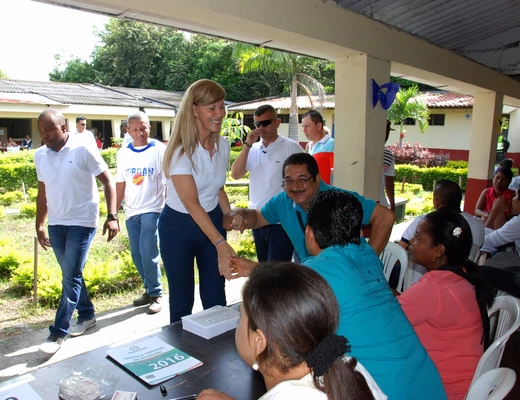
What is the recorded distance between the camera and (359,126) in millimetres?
4086

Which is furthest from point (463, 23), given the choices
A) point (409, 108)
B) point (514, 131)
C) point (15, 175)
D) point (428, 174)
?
point (514, 131)

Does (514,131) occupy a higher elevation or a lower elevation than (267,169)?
higher

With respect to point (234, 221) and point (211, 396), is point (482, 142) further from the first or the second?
point (211, 396)

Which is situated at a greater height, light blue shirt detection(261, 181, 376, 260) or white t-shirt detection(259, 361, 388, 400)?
light blue shirt detection(261, 181, 376, 260)

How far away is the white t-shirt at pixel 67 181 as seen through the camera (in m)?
3.39

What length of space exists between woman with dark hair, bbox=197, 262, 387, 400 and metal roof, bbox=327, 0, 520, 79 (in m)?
3.22

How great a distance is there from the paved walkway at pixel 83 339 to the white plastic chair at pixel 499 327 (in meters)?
1.53

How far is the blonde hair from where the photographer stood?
8.18 feet

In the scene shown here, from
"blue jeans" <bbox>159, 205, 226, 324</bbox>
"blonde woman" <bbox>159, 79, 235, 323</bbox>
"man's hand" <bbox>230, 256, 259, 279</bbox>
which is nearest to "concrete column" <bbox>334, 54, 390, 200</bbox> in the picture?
"blonde woman" <bbox>159, 79, 235, 323</bbox>

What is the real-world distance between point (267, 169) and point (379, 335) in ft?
8.56

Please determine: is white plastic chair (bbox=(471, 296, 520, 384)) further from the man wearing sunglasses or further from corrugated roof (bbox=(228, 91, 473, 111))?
corrugated roof (bbox=(228, 91, 473, 111))

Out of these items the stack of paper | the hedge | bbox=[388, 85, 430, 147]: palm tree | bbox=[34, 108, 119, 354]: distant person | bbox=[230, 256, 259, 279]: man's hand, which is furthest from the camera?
bbox=[388, 85, 430, 147]: palm tree

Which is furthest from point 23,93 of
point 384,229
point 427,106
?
point 384,229

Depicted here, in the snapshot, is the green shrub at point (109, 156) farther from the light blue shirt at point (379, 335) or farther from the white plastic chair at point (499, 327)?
the light blue shirt at point (379, 335)
